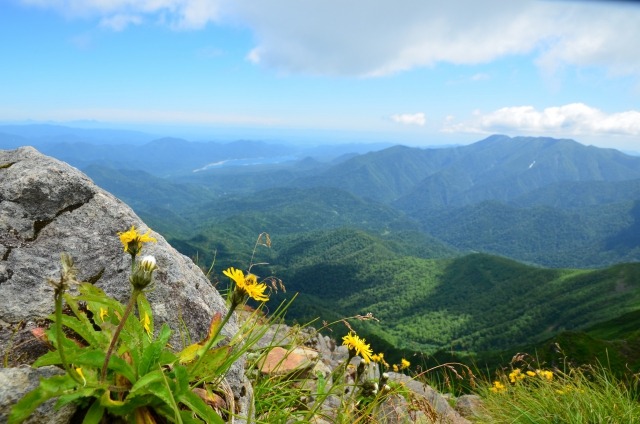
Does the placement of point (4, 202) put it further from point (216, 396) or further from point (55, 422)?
point (216, 396)

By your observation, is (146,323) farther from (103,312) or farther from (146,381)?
(146,381)

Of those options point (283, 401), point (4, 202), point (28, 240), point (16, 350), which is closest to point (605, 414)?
point (283, 401)

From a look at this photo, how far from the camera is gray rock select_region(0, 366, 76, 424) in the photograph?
2.24 meters

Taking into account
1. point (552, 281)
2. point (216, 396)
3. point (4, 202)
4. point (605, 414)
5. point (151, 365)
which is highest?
point (4, 202)

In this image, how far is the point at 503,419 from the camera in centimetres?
517

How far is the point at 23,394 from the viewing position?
7.45 feet

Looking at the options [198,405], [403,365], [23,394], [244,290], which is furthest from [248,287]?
[403,365]

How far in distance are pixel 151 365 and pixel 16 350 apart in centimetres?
127

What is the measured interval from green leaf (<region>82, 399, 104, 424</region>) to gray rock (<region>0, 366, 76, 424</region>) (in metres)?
0.18

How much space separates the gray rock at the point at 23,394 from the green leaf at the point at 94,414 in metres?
0.18

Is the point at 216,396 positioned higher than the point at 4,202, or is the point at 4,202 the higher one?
the point at 4,202

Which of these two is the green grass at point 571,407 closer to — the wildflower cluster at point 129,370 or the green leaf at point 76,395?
the wildflower cluster at point 129,370

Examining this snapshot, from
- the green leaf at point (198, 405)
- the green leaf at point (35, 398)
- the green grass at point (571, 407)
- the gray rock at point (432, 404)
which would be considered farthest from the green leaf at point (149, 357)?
the green grass at point (571, 407)

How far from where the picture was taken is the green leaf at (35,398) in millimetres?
2072
